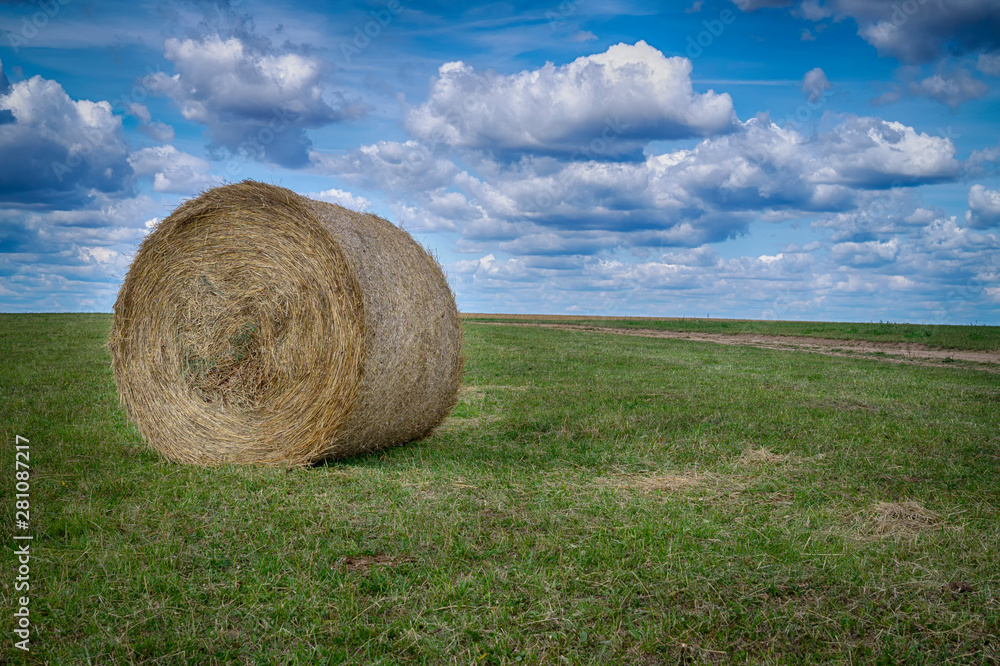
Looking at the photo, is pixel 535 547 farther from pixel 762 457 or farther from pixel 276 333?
pixel 276 333

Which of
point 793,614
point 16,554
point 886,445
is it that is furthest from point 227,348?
point 886,445

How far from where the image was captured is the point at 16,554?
5.38m

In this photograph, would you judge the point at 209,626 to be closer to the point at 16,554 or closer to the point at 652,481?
the point at 16,554

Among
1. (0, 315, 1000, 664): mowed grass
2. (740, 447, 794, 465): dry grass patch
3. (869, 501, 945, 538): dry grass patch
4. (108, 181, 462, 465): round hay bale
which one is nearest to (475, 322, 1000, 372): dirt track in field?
(0, 315, 1000, 664): mowed grass

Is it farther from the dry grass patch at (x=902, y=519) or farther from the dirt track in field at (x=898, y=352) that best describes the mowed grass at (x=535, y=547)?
the dirt track in field at (x=898, y=352)

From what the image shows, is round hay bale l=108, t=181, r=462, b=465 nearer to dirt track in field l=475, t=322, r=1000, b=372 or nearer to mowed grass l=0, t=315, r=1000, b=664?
mowed grass l=0, t=315, r=1000, b=664

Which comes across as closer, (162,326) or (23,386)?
(162,326)

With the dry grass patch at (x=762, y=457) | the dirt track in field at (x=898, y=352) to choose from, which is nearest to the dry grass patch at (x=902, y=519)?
the dry grass patch at (x=762, y=457)

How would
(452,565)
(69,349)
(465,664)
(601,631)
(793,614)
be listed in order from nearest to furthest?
(465,664) < (601,631) < (793,614) < (452,565) < (69,349)

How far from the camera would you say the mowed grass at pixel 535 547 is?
418 cm

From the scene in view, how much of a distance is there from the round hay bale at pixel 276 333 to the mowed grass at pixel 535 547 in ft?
1.72

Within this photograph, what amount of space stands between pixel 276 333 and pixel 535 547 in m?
4.70

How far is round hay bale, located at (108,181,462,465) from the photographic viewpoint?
27.0 ft

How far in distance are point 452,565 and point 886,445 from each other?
716 centimetres
